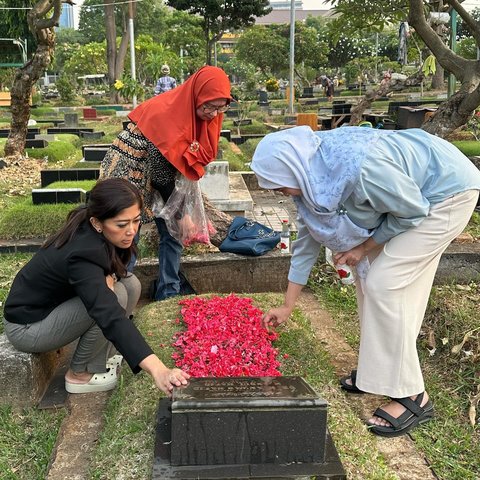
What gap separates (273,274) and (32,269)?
2155mm

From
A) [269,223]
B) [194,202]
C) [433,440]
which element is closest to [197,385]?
[433,440]

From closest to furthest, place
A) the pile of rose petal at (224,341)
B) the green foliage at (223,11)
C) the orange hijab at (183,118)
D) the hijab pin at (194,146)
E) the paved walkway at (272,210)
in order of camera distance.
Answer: the pile of rose petal at (224,341) → the orange hijab at (183,118) → the hijab pin at (194,146) → the paved walkway at (272,210) → the green foliage at (223,11)

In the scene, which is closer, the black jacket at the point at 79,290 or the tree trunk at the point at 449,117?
the black jacket at the point at 79,290

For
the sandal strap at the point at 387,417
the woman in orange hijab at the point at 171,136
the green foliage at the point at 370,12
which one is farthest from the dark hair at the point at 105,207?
the green foliage at the point at 370,12

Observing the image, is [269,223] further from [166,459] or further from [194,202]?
[166,459]

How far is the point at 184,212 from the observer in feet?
12.8

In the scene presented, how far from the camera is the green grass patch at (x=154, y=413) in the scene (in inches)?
88.0

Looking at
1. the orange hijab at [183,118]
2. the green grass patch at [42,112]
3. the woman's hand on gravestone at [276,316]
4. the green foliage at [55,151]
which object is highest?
the green grass patch at [42,112]

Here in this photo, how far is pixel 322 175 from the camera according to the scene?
2365 millimetres

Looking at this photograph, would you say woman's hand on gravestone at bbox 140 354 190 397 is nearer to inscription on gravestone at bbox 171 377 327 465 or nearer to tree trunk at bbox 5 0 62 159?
inscription on gravestone at bbox 171 377 327 465

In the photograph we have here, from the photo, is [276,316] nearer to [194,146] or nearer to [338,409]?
[338,409]

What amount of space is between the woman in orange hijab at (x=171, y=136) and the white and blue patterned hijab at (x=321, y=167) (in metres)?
1.19

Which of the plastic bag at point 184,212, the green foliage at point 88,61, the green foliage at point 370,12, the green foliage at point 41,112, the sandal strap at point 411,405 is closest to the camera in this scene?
the sandal strap at point 411,405

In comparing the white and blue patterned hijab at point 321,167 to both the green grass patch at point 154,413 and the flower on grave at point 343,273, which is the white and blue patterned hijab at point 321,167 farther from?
the flower on grave at point 343,273
